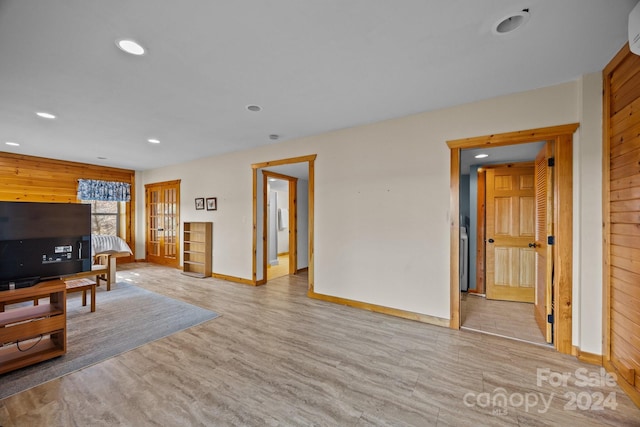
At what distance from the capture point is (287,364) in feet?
7.15

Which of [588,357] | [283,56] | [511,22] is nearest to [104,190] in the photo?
[283,56]

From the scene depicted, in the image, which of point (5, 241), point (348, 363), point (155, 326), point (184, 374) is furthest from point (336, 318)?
point (5, 241)

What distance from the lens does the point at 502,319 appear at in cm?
312

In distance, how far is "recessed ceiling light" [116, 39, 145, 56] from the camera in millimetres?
1788

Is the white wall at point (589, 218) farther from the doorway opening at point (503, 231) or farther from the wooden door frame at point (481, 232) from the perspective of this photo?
the wooden door frame at point (481, 232)

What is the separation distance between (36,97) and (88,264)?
1.77 meters

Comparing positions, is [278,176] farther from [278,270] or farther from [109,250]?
[109,250]

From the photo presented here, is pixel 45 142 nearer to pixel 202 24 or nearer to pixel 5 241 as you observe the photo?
pixel 5 241

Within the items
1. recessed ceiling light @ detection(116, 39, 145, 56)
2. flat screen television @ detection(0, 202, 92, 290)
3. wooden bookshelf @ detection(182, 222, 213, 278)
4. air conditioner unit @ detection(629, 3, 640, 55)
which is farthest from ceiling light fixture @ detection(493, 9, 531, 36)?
wooden bookshelf @ detection(182, 222, 213, 278)

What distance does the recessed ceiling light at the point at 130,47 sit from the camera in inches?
70.4

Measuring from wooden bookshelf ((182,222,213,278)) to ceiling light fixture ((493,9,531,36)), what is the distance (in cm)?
519

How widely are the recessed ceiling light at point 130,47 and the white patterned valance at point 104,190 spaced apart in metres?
5.62

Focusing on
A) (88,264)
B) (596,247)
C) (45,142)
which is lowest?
(88,264)

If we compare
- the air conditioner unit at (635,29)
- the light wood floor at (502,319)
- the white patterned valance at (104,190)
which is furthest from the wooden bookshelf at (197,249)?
the air conditioner unit at (635,29)
